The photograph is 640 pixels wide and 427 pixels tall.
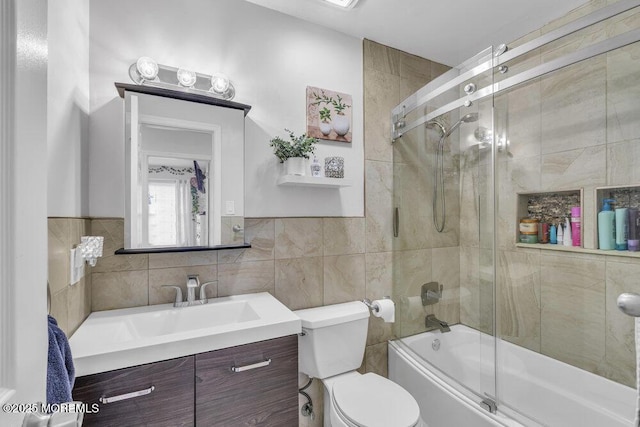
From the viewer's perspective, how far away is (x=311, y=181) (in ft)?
5.43

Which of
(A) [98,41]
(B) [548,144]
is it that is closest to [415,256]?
(B) [548,144]

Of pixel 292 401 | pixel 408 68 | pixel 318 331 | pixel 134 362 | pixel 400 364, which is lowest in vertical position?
pixel 400 364

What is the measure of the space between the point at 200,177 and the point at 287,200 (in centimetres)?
50

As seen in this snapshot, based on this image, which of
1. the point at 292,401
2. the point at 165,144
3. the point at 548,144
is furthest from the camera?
the point at 548,144

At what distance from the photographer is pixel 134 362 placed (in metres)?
1.01

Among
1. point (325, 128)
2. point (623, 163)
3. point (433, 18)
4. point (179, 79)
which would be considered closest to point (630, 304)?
point (623, 163)

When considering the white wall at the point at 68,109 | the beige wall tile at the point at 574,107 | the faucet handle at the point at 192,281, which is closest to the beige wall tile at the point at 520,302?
the beige wall tile at the point at 574,107

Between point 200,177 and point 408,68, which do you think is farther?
point 408,68

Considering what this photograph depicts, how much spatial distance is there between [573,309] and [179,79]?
2.29 metres

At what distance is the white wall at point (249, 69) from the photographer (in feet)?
4.52

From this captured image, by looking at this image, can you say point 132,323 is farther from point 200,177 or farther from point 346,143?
point 346,143

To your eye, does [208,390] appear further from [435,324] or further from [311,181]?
[435,324]

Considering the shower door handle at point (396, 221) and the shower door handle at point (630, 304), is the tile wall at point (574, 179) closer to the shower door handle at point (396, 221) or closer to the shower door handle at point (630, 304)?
the shower door handle at point (396, 221)

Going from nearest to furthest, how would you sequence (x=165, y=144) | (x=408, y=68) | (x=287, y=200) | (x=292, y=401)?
(x=292, y=401) < (x=165, y=144) < (x=287, y=200) < (x=408, y=68)
